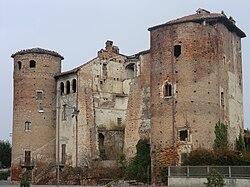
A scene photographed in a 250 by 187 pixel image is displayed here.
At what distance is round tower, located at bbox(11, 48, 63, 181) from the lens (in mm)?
51719

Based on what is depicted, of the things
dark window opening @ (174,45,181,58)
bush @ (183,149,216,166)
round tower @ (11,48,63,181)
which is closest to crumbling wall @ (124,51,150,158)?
dark window opening @ (174,45,181,58)

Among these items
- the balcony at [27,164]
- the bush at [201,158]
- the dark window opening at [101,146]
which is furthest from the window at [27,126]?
the bush at [201,158]

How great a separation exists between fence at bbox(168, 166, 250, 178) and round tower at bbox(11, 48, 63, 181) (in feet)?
61.5

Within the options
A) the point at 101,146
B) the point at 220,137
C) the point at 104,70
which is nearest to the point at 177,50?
the point at 220,137

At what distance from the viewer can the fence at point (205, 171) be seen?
1358 inches

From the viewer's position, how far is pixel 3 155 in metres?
79.5

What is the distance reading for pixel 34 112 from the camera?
52125 mm

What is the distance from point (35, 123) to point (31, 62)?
21.6 ft

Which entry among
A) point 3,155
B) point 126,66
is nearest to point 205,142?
point 126,66

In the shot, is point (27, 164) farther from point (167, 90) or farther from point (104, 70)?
point (167, 90)

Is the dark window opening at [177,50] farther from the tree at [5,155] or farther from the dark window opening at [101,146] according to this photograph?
the tree at [5,155]

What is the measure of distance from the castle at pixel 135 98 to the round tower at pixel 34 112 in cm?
10

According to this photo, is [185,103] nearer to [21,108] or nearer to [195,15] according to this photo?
[195,15]

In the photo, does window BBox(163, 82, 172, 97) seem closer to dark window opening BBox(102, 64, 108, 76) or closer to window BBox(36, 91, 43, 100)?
dark window opening BBox(102, 64, 108, 76)
